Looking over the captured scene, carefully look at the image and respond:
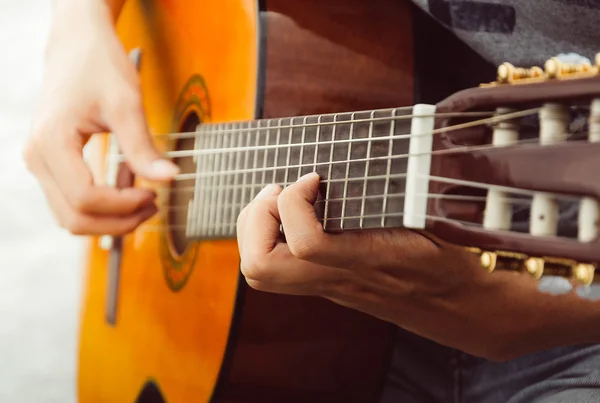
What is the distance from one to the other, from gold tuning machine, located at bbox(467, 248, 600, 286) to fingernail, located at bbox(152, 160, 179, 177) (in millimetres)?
447

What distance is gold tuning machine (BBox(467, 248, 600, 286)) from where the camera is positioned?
1.47 feet

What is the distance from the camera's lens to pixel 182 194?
3.21 ft

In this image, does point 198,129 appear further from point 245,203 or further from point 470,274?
point 470,274

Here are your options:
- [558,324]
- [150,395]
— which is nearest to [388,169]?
[558,324]

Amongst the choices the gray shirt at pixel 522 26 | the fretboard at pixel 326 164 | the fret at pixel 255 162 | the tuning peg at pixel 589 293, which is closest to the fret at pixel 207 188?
the fretboard at pixel 326 164

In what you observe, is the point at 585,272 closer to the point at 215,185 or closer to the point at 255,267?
the point at 255,267

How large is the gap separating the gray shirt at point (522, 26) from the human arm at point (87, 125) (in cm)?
39

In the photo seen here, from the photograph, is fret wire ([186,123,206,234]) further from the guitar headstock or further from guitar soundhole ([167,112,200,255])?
the guitar headstock

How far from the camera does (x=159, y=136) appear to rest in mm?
1053

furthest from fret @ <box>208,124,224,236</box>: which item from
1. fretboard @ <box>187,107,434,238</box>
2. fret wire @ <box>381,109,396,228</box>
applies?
fret wire @ <box>381,109,396,228</box>

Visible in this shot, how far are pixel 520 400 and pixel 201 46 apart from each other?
607 mm

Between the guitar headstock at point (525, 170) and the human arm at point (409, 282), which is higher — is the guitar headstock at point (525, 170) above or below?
above

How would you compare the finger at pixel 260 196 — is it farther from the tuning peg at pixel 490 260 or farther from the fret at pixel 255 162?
the tuning peg at pixel 490 260

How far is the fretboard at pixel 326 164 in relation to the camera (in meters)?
0.57
